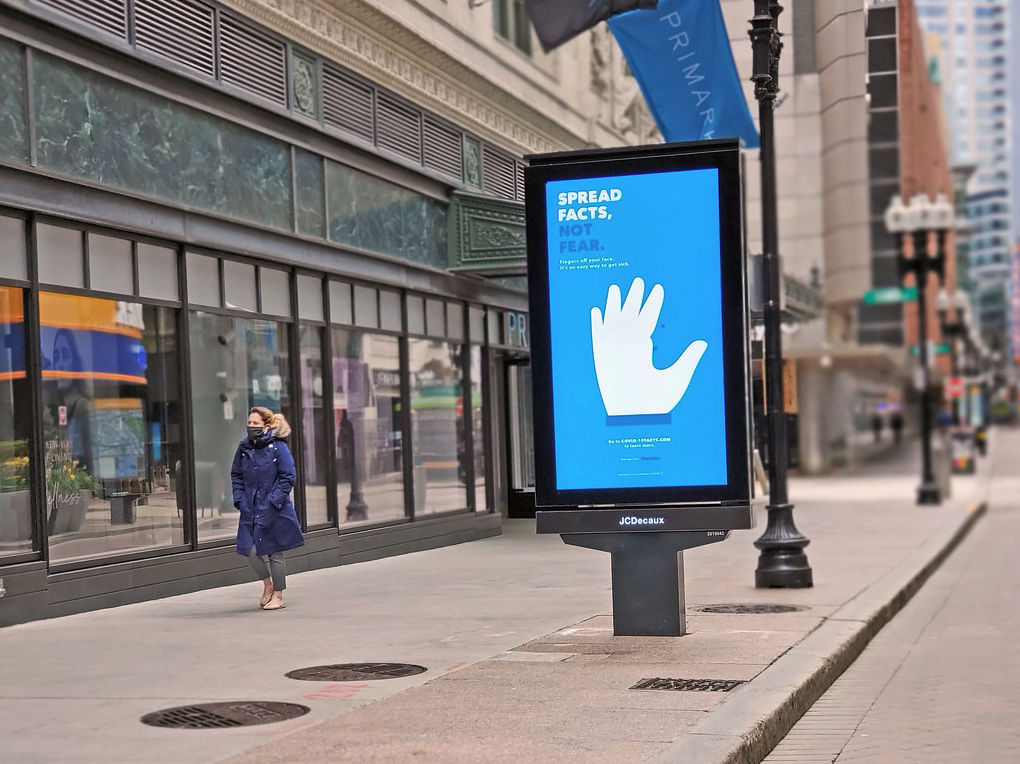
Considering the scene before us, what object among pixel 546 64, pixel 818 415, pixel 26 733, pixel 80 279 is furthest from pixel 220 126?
pixel 818 415

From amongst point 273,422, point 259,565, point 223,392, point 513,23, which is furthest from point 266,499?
point 513,23

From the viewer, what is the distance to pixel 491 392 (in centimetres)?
2369

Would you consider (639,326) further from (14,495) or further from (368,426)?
(368,426)

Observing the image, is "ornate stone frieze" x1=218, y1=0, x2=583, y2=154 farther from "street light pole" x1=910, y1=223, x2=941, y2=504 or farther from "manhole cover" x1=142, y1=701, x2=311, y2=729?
"street light pole" x1=910, y1=223, x2=941, y2=504

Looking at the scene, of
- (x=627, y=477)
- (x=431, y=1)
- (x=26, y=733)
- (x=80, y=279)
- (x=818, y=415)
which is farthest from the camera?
(x=818, y=415)

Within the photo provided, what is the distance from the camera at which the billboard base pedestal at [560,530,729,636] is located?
10867 millimetres

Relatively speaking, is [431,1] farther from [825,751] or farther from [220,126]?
[825,751]

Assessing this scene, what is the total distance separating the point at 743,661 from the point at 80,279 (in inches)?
285

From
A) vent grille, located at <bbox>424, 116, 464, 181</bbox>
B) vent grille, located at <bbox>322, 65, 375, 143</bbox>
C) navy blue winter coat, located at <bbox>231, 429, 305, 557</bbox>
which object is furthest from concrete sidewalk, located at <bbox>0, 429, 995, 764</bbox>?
vent grille, located at <bbox>424, 116, 464, 181</bbox>

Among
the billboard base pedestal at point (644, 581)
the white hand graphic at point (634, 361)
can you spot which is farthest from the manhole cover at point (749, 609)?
the white hand graphic at point (634, 361)

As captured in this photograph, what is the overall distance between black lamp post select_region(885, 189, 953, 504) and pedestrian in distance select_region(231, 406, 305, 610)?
2207cm

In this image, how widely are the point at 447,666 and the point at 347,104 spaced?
35.0 feet

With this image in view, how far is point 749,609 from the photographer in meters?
13.0

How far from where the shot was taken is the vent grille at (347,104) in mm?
18312
